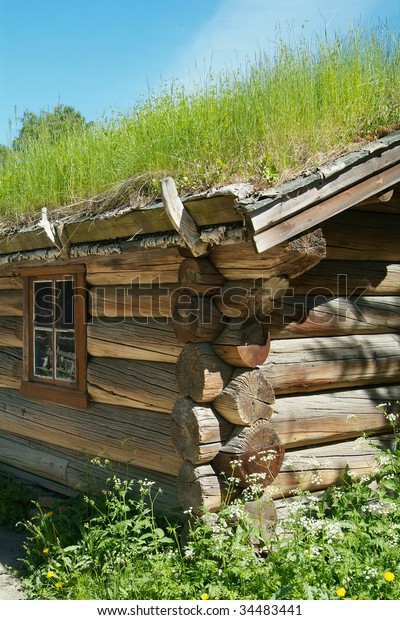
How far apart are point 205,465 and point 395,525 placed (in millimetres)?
1187

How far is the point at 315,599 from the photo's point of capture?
12.6ft

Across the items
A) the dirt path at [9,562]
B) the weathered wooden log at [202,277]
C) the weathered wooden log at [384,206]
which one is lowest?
the dirt path at [9,562]

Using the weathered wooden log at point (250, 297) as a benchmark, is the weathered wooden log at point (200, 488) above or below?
below

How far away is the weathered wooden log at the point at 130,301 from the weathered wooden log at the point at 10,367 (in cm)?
147

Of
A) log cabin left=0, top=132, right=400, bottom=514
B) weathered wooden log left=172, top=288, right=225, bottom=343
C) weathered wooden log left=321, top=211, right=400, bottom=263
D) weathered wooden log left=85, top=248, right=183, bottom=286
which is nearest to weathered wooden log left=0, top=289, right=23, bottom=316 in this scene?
log cabin left=0, top=132, right=400, bottom=514

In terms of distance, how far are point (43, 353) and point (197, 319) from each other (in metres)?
2.66

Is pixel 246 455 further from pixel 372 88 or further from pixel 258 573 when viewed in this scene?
pixel 372 88

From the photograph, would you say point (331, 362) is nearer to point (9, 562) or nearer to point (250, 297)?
point (250, 297)

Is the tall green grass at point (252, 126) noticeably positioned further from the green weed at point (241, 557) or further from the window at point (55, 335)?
the green weed at point (241, 557)

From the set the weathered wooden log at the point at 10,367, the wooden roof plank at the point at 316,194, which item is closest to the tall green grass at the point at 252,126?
the wooden roof plank at the point at 316,194

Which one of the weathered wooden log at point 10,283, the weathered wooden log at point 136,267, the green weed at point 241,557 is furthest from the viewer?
the weathered wooden log at point 10,283

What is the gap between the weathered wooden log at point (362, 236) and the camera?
5.22 meters

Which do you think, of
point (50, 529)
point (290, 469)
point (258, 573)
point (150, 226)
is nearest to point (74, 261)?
point (150, 226)

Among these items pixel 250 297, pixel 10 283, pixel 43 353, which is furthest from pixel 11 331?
pixel 250 297
